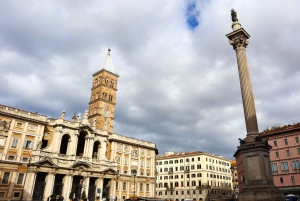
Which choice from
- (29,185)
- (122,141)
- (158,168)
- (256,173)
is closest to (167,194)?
(158,168)

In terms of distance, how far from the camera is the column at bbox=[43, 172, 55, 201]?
35750 millimetres

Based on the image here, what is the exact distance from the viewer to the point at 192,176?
2982 inches

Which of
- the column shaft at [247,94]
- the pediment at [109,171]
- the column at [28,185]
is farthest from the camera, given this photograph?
the pediment at [109,171]

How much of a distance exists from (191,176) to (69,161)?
4800cm

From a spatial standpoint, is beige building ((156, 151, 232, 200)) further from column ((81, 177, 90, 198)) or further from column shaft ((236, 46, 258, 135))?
column shaft ((236, 46, 258, 135))

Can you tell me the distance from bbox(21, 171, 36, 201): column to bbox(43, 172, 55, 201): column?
7.27ft

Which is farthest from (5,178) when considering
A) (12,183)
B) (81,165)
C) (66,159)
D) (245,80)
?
(245,80)

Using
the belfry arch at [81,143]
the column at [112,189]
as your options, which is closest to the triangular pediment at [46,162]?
the belfry arch at [81,143]

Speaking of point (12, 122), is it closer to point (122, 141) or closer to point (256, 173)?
point (122, 141)

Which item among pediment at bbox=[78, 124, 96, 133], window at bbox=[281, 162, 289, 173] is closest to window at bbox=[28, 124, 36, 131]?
pediment at bbox=[78, 124, 96, 133]

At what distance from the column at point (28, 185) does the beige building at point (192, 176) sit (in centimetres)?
4967

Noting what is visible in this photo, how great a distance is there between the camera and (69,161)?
3997cm

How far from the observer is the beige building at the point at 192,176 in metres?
72.9

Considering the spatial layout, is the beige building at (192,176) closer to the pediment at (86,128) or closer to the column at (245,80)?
the pediment at (86,128)
